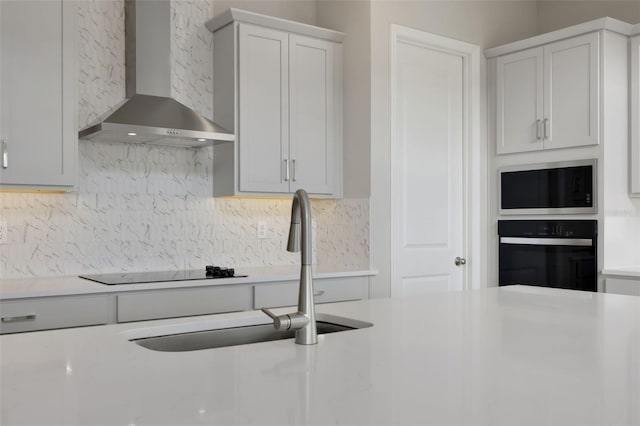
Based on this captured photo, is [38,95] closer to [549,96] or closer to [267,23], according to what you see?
[267,23]

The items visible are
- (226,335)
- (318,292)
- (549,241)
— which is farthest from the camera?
(549,241)

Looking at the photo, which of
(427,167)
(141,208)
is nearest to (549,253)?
(427,167)

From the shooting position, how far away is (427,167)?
4254 mm

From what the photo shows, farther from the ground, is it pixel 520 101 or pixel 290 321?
pixel 520 101

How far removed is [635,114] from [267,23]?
2.38 metres

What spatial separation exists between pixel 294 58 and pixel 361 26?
50 cm

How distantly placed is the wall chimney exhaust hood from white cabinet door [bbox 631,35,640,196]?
8.27ft

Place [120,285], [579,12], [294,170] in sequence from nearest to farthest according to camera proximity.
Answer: [120,285], [294,170], [579,12]

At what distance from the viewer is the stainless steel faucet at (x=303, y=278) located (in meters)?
1.44

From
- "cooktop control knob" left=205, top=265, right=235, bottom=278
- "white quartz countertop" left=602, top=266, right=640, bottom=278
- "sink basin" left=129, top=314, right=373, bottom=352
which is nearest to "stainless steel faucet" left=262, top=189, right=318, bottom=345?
"sink basin" left=129, top=314, right=373, bottom=352

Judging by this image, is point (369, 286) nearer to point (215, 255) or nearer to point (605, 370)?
point (215, 255)

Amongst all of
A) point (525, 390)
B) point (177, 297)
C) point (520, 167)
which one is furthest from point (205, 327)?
point (520, 167)

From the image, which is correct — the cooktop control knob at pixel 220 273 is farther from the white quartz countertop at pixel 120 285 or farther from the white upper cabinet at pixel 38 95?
the white upper cabinet at pixel 38 95

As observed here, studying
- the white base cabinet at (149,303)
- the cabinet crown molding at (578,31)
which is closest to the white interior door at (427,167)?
the cabinet crown molding at (578,31)
